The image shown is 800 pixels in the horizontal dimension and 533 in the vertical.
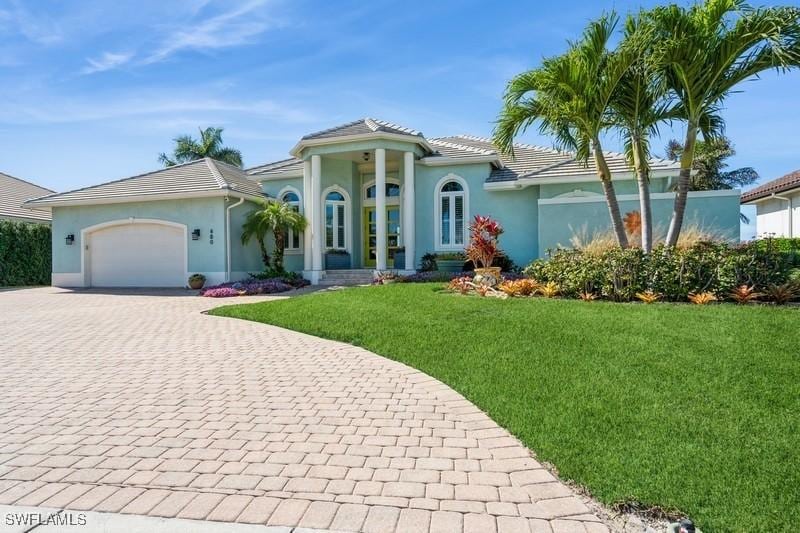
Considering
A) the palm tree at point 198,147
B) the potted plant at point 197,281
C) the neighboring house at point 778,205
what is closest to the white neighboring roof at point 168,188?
the potted plant at point 197,281

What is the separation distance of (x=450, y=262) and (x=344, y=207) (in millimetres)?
5805

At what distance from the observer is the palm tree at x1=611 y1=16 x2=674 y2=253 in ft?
30.5

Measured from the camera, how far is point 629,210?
14.5m

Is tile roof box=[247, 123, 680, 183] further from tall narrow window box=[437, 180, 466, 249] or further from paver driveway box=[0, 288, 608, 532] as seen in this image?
paver driveway box=[0, 288, 608, 532]

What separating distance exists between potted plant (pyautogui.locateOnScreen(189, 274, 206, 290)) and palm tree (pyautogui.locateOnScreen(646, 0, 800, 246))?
15325 mm

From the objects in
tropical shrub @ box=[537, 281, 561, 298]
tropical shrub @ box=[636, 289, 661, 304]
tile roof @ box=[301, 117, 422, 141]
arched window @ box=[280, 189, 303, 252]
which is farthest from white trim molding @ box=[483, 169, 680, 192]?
arched window @ box=[280, 189, 303, 252]

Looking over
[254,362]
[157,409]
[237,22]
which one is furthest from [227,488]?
[237,22]

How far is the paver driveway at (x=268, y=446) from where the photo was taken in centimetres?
274

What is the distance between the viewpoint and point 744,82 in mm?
9180

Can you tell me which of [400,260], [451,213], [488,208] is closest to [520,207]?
[488,208]

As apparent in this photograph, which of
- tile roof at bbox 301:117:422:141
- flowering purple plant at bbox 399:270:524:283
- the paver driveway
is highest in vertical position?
tile roof at bbox 301:117:422:141

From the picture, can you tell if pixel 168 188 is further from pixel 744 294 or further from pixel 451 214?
pixel 744 294

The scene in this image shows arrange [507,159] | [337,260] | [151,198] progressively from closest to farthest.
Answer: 1. [151,198]
2. [337,260]
3. [507,159]

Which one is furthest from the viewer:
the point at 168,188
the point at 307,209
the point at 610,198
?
the point at 168,188
